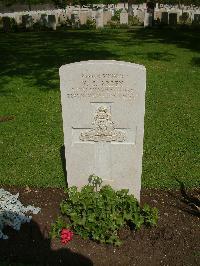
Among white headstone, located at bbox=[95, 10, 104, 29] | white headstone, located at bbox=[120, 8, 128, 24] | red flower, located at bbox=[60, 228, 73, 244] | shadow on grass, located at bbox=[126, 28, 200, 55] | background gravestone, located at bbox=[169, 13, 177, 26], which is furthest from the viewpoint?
white headstone, located at bbox=[120, 8, 128, 24]

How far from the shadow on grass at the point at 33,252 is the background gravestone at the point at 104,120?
0.86 meters

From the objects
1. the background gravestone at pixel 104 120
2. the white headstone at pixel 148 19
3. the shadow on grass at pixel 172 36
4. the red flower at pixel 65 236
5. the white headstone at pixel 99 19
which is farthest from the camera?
the white headstone at pixel 99 19

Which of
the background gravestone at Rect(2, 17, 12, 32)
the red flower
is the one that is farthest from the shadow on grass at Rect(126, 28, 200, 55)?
the red flower

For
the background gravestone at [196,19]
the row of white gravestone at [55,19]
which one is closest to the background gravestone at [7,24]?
the row of white gravestone at [55,19]

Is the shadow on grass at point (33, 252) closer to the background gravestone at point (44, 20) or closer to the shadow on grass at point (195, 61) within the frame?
the shadow on grass at point (195, 61)

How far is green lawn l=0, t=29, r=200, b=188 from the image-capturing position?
22.2ft

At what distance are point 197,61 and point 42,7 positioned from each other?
2530 centimetres

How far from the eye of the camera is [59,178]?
6.43m

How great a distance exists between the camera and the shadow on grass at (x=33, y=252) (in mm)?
4707

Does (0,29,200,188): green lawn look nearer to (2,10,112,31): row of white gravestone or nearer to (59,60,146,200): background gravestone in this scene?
(59,60,146,200): background gravestone

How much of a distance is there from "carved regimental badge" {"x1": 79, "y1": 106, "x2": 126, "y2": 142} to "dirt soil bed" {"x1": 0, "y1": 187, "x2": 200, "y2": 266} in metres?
1.18

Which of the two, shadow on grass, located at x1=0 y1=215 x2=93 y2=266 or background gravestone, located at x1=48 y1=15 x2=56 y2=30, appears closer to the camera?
shadow on grass, located at x1=0 y1=215 x2=93 y2=266

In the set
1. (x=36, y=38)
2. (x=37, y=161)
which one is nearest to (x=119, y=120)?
(x=37, y=161)

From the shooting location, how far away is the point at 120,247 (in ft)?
16.0
